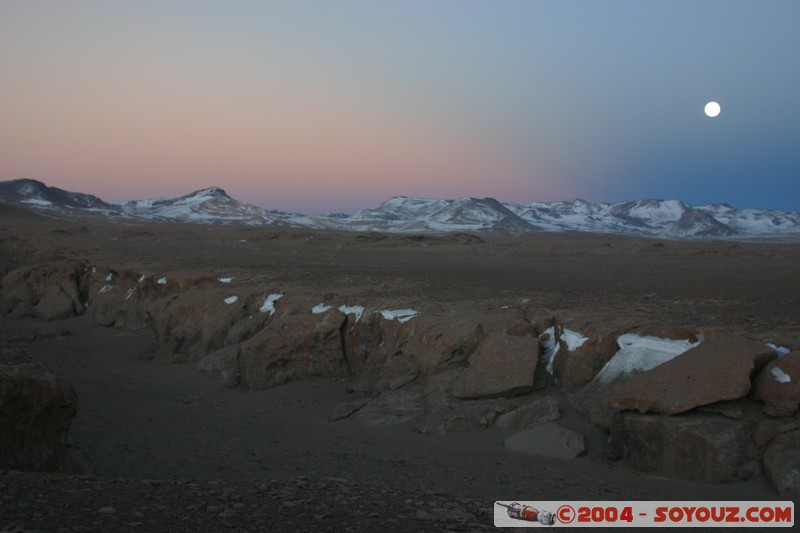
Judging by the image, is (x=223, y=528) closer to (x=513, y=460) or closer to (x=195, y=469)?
(x=195, y=469)

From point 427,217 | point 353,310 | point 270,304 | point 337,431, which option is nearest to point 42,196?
point 427,217

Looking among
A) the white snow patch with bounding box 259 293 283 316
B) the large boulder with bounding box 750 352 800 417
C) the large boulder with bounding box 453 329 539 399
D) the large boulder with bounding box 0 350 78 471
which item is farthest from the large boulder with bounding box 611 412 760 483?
the white snow patch with bounding box 259 293 283 316

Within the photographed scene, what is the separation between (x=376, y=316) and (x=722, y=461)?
7.13 m

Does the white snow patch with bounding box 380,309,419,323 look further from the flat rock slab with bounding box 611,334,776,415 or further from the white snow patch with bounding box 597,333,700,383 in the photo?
the flat rock slab with bounding box 611,334,776,415

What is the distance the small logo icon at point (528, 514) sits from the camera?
5.23 metres

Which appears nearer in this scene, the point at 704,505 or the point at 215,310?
the point at 704,505

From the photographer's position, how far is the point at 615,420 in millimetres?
8109

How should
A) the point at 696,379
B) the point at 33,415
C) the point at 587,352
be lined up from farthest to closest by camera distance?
the point at 587,352
the point at 696,379
the point at 33,415

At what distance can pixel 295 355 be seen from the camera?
12891mm

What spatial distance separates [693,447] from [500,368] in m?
3.10

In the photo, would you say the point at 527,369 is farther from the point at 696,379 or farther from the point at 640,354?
the point at 696,379

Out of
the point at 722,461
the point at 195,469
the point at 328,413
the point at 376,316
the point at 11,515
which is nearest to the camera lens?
the point at 11,515

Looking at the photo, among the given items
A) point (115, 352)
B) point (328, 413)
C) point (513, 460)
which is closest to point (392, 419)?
point (328, 413)

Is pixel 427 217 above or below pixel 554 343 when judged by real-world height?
above
